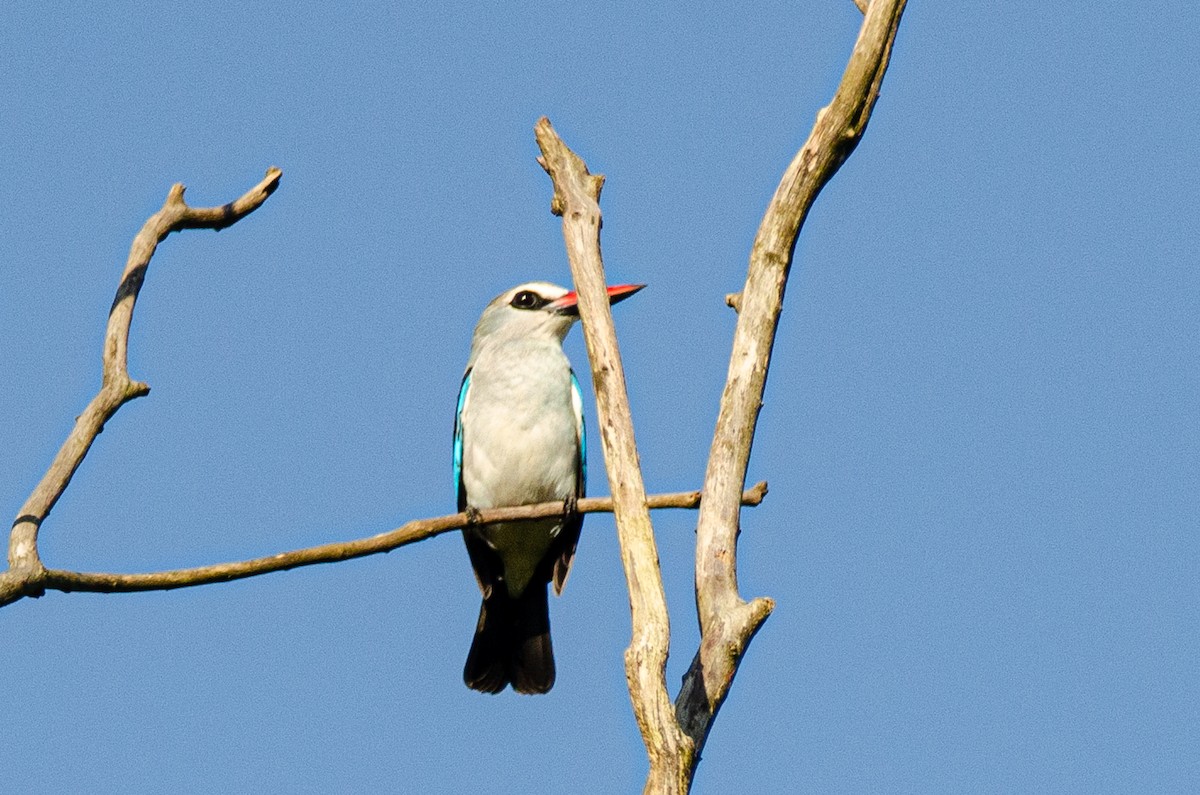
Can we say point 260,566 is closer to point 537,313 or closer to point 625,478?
point 625,478

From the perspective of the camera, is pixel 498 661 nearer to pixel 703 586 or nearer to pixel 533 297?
pixel 533 297

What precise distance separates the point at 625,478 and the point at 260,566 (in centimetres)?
124

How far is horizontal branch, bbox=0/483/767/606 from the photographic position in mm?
4434

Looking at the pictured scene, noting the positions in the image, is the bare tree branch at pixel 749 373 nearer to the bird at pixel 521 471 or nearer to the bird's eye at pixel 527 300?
the bird at pixel 521 471

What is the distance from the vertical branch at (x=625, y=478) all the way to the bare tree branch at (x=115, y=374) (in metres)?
1.22

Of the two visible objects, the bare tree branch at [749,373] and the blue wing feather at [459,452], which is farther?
the blue wing feather at [459,452]

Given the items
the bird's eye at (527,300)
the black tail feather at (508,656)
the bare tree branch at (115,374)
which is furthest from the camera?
the bird's eye at (527,300)

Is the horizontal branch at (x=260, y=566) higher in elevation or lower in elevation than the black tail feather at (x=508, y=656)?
higher

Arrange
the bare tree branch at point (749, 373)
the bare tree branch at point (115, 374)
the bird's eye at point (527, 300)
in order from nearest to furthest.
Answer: the bare tree branch at point (749, 373), the bare tree branch at point (115, 374), the bird's eye at point (527, 300)

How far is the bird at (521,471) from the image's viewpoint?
758 cm

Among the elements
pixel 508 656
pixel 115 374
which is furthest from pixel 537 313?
pixel 115 374

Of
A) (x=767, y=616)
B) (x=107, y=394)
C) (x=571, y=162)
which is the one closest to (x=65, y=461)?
(x=107, y=394)

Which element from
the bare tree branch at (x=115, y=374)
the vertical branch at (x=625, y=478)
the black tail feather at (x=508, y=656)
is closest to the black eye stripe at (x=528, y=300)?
the black tail feather at (x=508, y=656)

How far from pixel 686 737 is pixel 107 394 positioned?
221 centimetres
